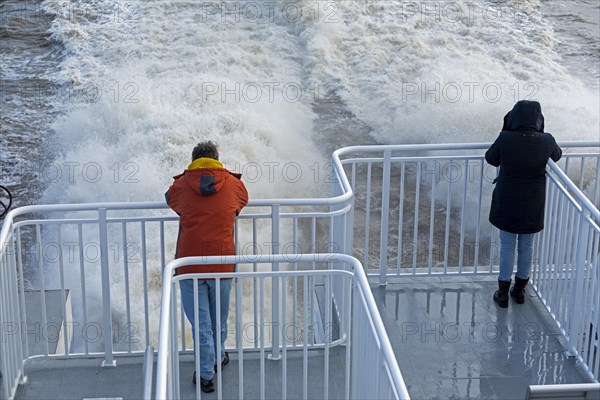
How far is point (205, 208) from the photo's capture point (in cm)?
535

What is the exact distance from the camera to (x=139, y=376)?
19.5ft

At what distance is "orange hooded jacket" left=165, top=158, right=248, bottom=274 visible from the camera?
5.35 metres

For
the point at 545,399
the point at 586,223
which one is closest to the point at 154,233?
the point at 586,223

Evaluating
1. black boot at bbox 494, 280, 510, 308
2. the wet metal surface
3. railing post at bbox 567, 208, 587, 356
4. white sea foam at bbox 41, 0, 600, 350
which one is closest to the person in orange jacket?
the wet metal surface

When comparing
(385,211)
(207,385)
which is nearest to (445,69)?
(385,211)

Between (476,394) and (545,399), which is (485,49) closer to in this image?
(476,394)

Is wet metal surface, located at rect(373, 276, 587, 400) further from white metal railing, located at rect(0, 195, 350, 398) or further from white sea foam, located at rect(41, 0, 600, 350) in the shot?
white sea foam, located at rect(41, 0, 600, 350)

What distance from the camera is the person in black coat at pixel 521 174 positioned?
625cm

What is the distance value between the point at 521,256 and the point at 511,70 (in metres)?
13.0

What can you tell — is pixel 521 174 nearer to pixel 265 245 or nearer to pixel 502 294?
pixel 502 294

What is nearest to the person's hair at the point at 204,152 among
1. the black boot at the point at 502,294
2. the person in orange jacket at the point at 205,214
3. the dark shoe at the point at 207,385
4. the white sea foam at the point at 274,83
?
the person in orange jacket at the point at 205,214

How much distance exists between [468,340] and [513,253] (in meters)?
0.70

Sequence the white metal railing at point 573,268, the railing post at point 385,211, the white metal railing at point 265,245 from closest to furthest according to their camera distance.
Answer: the white metal railing at point 265,245
the white metal railing at point 573,268
the railing post at point 385,211

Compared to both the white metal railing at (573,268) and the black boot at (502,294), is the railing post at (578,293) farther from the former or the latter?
the black boot at (502,294)
